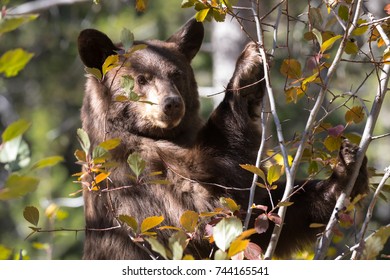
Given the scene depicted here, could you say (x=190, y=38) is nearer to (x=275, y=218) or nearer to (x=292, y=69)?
(x=292, y=69)

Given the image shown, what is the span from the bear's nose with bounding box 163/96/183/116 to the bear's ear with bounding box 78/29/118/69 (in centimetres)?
63

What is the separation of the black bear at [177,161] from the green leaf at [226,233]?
1676 mm

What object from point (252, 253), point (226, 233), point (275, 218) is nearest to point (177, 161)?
point (275, 218)

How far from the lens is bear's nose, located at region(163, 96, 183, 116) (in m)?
4.69

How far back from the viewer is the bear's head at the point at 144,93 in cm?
479

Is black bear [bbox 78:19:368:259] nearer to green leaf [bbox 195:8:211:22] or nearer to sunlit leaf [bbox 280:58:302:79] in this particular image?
sunlit leaf [bbox 280:58:302:79]

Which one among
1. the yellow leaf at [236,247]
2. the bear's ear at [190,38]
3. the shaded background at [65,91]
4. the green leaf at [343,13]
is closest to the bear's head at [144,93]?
the bear's ear at [190,38]

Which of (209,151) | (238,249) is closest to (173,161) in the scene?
(209,151)

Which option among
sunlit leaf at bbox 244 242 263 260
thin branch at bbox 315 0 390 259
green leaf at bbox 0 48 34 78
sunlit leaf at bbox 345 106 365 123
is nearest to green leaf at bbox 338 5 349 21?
thin branch at bbox 315 0 390 259

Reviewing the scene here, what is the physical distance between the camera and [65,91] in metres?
15.5

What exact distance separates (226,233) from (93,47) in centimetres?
278

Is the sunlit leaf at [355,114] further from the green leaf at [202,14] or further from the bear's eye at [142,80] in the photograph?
the bear's eye at [142,80]

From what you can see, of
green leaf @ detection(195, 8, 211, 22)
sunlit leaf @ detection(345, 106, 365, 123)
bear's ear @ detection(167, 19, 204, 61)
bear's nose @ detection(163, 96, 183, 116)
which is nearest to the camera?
green leaf @ detection(195, 8, 211, 22)

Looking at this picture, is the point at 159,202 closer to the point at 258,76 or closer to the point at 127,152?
the point at 127,152
